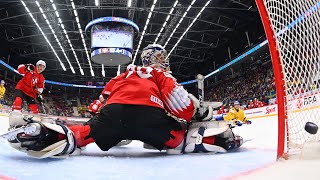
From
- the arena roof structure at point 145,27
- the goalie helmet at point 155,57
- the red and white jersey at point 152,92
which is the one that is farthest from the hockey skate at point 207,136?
the arena roof structure at point 145,27

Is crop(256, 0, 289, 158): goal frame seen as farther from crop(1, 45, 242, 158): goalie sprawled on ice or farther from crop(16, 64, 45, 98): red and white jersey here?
crop(16, 64, 45, 98): red and white jersey

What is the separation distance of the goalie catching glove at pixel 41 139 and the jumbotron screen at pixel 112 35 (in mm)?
10957

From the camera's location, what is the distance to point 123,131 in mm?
1735

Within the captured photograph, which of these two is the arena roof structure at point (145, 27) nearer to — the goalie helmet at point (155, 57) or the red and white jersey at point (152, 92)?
the goalie helmet at point (155, 57)

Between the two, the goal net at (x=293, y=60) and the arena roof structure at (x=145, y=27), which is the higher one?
the arena roof structure at (x=145, y=27)

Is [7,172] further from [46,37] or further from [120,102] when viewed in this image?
[46,37]

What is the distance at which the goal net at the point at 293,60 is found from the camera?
1311 mm

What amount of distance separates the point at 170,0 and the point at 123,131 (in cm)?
1059

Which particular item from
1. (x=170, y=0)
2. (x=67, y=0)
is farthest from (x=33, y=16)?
(x=170, y=0)

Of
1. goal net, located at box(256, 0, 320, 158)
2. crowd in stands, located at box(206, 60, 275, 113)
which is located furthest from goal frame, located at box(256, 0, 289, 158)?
crowd in stands, located at box(206, 60, 275, 113)

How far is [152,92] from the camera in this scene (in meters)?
1.79

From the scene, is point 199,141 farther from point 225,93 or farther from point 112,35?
point 225,93

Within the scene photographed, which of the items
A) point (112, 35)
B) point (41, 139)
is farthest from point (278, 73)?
point (112, 35)

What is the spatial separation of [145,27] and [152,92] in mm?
12517
